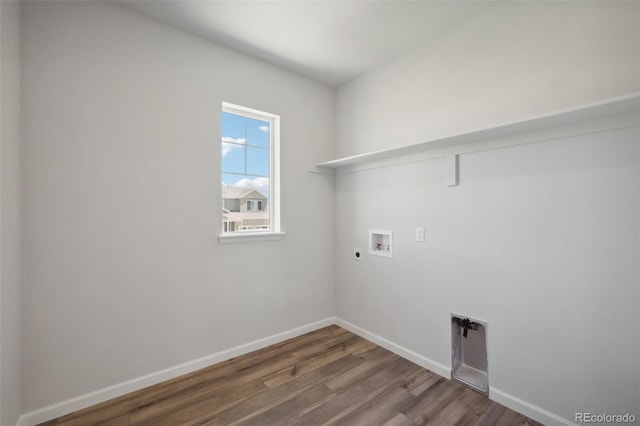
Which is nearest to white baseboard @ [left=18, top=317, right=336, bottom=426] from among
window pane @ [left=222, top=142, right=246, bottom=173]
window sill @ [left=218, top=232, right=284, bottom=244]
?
window sill @ [left=218, top=232, right=284, bottom=244]

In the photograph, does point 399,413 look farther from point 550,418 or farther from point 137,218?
point 137,218

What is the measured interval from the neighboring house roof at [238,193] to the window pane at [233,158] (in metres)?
0.16

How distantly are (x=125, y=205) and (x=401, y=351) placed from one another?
261 centimetres

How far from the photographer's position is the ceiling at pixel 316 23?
200 cm

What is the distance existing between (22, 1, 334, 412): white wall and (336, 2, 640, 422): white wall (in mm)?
1393

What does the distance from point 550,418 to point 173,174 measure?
3097mm

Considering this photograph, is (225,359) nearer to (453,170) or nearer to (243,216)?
(243,216)

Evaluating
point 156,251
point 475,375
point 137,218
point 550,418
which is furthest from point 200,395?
point 550,418

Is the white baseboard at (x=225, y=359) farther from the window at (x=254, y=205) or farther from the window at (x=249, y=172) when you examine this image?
the window at (x=254, y=205)

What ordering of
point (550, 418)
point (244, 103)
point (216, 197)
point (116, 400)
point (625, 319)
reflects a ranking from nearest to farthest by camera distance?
point (625, 319) → point (550, 418) → point (116, 400) → point (216, 197) → point (244, 103)

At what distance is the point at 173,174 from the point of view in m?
2.23

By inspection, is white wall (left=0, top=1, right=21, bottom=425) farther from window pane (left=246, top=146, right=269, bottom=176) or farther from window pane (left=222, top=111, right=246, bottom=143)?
window pane (left=246, top=146, right=269, bottom=176)

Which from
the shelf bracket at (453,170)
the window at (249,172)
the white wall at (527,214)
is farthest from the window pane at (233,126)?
the shelf bracket at (453,170)

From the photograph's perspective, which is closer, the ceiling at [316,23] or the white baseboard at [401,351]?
the ceiling at [316,23]
